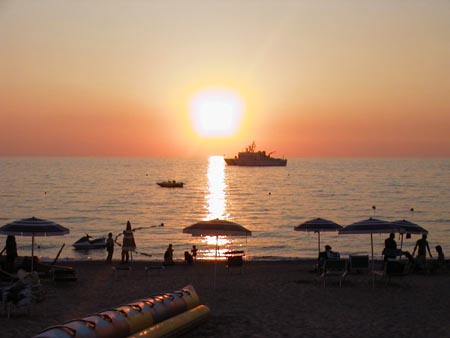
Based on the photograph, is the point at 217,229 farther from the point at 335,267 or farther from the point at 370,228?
the point at 370,228

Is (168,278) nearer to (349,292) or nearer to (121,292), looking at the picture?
(121,292)

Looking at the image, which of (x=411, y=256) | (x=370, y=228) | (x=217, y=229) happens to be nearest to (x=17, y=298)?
(x=217, y=229)

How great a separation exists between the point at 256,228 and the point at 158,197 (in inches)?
1879

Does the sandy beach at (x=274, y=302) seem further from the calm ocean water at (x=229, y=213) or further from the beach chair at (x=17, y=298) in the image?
the calm ocean water at (x=229, y=213)

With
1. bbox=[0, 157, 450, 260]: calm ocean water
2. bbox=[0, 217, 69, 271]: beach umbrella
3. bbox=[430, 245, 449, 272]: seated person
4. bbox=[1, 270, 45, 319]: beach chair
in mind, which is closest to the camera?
bbox=[1, 270, 45, 319]: beach chair

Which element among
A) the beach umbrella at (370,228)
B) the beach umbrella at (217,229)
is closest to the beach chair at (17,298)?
the beach umbrella at (217,229)

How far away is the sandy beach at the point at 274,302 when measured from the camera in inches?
483

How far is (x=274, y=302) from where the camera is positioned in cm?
1505

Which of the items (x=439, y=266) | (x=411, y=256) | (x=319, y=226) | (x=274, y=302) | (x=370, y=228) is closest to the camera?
(x=274, y=302)

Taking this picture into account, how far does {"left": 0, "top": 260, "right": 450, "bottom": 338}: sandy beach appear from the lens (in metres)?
12.3

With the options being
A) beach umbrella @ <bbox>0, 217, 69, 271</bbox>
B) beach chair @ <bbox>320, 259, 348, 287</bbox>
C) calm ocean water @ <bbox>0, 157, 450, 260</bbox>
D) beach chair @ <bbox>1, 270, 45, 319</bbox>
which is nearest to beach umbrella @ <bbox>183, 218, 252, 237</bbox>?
beach chair @ <bbox>320, 259, 348, 287</bbox>

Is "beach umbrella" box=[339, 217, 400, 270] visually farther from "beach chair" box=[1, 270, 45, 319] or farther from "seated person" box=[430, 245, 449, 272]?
"beach chair" box=[1, 270, 45, 319]

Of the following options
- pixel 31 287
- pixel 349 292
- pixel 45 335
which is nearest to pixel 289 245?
pixel 349 292

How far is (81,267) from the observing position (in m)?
22.6
